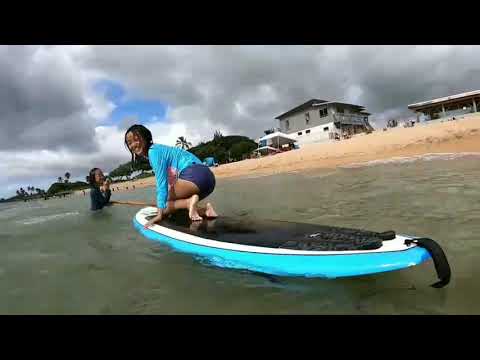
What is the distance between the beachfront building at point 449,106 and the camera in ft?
A: 95.2

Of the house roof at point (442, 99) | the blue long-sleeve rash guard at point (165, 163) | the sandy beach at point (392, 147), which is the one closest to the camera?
the blue long-sleeve rash guard at point (165, 163)

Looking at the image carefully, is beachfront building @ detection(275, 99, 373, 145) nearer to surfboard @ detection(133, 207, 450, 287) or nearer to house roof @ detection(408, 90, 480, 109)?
house roof @ detection(408, 90, 480, 109)

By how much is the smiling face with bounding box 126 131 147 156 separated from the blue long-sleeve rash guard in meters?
0.26

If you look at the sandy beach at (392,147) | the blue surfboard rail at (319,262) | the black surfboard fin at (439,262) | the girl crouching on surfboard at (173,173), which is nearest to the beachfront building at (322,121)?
the sandy beach at (392,147)

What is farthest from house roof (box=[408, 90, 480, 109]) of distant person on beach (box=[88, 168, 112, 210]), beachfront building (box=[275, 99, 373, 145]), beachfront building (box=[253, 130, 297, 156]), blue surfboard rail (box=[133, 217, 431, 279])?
blue surfboard rail (box=[133, 217, 431, 279])

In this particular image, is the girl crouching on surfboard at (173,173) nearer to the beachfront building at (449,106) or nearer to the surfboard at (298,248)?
the surfboard at (298,248)

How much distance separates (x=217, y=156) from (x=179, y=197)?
2024 inches

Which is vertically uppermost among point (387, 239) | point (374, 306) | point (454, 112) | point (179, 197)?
point (454, 112)

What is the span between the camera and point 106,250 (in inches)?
221

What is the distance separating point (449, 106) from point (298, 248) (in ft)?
120

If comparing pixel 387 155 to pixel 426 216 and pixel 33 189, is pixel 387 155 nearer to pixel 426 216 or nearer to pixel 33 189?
pixel 426 216

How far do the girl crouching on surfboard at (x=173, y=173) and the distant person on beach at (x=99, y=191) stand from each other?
6.70 metres

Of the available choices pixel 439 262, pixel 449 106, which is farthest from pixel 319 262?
pixel 449 106
